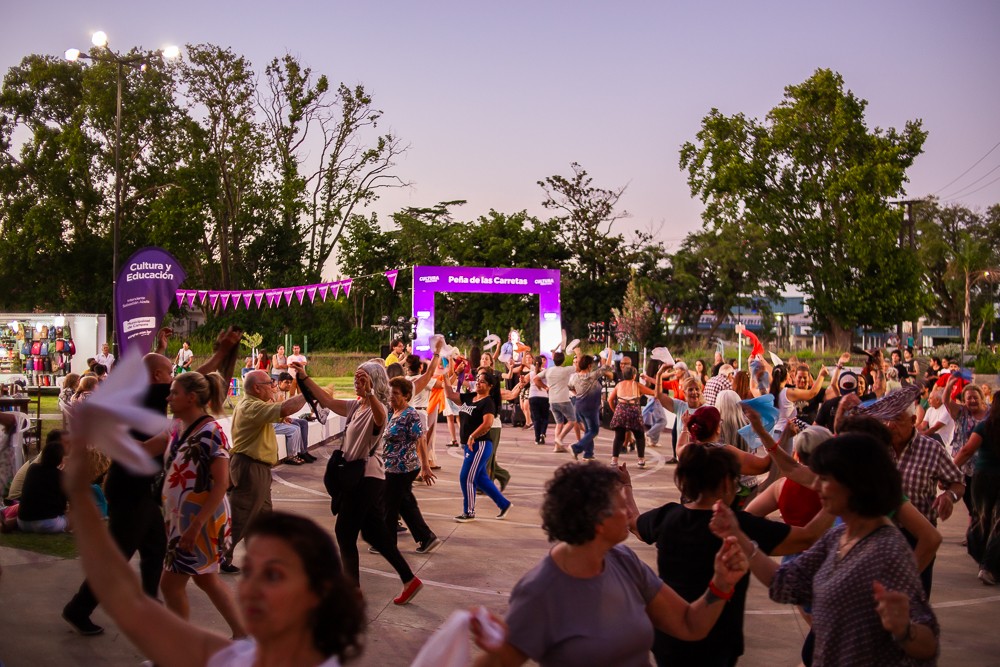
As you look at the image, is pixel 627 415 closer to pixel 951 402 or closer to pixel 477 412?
pixel 477 412

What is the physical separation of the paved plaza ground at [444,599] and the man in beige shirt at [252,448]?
70cm

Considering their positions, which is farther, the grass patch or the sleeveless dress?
the sleeveless dress

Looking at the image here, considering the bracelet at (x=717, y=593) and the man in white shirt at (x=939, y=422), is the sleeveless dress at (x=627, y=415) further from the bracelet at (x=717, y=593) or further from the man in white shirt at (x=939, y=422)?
the bracelet at (x=717, y=593)

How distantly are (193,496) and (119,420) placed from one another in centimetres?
348

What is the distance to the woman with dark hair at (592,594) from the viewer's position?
2871 mm

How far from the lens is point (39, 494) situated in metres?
8.75

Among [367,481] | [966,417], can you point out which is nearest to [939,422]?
[966,417]

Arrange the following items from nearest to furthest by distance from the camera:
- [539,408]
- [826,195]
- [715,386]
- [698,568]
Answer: [698,568] < [715,386] < [539,408] < [826,195]

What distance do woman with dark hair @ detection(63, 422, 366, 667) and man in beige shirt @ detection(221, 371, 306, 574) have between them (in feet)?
15.2

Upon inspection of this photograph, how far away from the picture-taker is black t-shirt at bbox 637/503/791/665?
11.9 ft

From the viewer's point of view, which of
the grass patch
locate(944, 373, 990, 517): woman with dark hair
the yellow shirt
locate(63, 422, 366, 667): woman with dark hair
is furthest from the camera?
locate(944, 373, 990, 517): woman with dark hair

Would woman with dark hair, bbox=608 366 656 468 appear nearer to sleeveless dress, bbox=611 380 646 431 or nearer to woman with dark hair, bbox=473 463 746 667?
sleeveless dress, bbox=611 380 646 431

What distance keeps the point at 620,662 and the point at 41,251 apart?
1982 inches

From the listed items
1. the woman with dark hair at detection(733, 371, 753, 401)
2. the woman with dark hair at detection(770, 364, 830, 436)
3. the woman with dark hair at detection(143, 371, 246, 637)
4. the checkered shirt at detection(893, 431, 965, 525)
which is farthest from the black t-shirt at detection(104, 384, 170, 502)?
the woman with dark hair at detection(770, 364, 830, 436)
